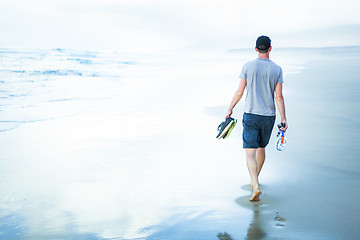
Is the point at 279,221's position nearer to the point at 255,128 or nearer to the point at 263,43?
the point at 255,128

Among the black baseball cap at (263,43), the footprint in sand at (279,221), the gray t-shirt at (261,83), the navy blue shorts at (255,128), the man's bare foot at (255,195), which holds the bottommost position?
the footprint in sand at (279,221)

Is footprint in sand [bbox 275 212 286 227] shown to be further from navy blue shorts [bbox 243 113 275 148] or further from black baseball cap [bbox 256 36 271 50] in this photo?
black baseball cap [bbox 256 36 271 50]

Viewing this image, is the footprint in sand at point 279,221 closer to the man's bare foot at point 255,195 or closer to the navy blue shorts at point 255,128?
the man's bare foot at point 255,195

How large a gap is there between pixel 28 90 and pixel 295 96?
28.9 ft

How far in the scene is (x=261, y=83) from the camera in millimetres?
3576

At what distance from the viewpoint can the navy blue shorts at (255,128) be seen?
363 cm

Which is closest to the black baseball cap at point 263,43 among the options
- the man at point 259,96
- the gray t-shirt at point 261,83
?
the man at point 259,96

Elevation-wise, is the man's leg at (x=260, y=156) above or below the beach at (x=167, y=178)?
above

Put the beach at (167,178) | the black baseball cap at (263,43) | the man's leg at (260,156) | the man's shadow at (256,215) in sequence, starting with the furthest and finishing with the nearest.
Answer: the man's leg at (260,156) < the black baseball cap at (263,43) < the beach at (167,178) < the man's shadow at (256,215)

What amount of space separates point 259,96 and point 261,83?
0.13 meters

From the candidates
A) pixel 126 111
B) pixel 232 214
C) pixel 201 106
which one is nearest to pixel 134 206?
pixel 232 214

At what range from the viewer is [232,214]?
11.0 feet

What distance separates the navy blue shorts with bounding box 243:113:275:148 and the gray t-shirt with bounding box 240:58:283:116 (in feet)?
0.17

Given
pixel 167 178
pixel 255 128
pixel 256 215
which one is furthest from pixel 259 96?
pixel 167 178
